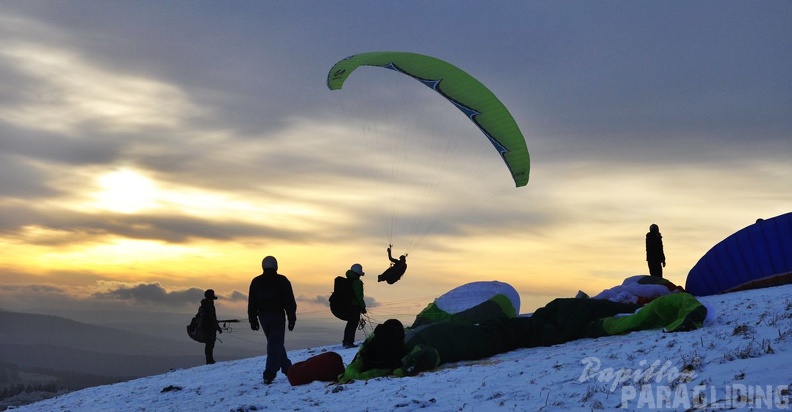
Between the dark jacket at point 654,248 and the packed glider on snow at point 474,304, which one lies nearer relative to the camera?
the packed glider on snow at point 474,304

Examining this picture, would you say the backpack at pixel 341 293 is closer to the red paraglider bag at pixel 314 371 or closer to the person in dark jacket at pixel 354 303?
the person in dark jacket at pixel 354 303

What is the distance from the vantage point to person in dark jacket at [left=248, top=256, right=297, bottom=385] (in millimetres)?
12648

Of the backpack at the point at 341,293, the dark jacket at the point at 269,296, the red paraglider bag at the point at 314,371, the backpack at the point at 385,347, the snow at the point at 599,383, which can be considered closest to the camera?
the snow at the point at 599,383

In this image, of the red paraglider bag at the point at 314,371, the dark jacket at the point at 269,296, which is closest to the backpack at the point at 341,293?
the dark jacket at the point at 269,296

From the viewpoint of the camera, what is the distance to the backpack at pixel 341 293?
17.2 meters

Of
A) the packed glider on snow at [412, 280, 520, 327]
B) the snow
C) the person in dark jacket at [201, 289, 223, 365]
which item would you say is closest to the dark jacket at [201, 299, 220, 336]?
the person in dark jacket at [201, 289, 223, 365]

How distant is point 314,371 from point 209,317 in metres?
8.63

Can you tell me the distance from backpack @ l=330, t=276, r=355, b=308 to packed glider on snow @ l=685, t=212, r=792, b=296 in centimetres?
916

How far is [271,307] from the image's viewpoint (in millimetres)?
12719

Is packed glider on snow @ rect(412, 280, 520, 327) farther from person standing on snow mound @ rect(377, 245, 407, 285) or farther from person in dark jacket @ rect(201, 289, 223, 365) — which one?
person in dark jacket @ rect(201, 289, 223, 365)

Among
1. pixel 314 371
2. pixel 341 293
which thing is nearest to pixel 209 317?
pixel 341 293

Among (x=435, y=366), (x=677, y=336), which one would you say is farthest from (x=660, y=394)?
(x=435, y=366)

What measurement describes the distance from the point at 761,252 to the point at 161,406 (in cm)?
1449

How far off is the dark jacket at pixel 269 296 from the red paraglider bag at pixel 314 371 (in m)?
0.91
